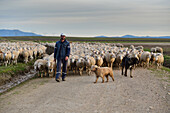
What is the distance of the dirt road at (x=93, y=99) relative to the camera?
6578mm

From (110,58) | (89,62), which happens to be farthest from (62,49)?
(110,58)

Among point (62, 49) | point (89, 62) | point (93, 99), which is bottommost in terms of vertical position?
point (93, 99)

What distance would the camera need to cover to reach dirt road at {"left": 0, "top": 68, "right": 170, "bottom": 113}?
6.58m

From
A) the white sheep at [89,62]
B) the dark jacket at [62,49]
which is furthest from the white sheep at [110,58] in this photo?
the dark jacket at [62,49]

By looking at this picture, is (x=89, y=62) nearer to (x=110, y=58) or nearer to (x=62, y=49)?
(x=110, y=58)

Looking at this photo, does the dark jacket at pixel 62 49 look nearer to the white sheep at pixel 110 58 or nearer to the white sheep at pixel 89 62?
the white sheep at pixel 89 62

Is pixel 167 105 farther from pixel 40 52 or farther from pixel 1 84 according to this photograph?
pixel 40 52

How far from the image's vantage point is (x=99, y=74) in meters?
9.76

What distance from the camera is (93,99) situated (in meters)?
7.43

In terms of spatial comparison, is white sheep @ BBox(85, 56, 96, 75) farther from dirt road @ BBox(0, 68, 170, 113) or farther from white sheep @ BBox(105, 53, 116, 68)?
dirt road @ BBox(0, 68, 170, 113)

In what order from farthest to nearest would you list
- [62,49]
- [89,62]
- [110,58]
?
[110,58], [89,62], [62,49]

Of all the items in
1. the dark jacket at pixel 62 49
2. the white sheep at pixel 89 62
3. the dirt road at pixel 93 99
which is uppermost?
the dark jacket at pixel 62 49

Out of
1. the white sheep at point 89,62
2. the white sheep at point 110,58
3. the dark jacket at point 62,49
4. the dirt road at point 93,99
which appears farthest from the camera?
the white sheep at point 110,58

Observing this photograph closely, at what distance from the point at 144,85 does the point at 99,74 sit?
219 cm
